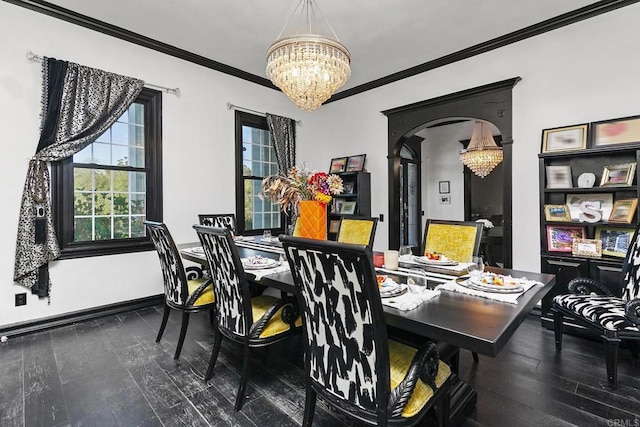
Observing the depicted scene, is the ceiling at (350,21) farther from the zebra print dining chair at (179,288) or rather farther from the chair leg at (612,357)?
the chair leg at (612,357)

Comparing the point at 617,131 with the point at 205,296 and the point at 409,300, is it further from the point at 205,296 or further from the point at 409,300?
the point at 205,296

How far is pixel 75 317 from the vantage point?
10.3ft

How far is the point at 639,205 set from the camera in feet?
8.67

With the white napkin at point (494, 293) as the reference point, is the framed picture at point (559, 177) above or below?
above

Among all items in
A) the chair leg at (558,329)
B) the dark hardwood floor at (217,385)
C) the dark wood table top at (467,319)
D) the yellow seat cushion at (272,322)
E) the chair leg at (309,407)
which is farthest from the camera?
the chair leg at (558,329)

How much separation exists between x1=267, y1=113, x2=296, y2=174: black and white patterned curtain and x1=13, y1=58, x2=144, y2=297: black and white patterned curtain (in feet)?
7.28

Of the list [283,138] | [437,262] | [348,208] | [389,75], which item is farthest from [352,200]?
[437,262]

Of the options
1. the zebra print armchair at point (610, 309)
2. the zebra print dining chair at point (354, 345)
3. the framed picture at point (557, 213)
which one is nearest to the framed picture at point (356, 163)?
the framed picture at point (557, 213)

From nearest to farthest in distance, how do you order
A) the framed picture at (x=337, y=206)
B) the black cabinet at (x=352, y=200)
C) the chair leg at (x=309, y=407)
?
Result: the chair leg at (x=309, y=407), the black cabinet at (x=352, y=200), the framed picture at (x=337, y=206)

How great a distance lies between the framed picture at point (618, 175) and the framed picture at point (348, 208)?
114 inches

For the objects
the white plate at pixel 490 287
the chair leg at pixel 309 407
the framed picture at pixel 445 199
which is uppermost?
the framed picture at pixel 445 199

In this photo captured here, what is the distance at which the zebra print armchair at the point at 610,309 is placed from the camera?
1946mm

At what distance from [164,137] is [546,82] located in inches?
169

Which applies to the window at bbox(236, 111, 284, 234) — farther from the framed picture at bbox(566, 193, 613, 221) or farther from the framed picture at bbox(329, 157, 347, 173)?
the framed picture at bbox(566, 193, 613, 221)
